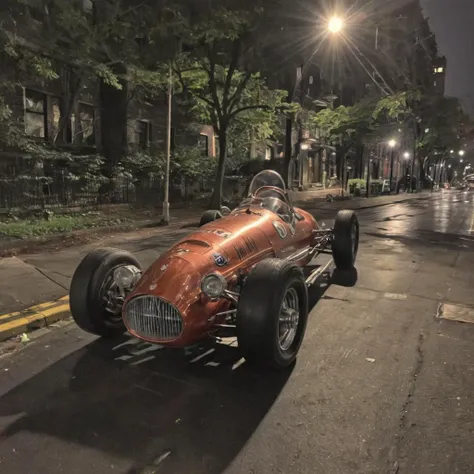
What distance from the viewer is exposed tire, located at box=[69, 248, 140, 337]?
14.5ft

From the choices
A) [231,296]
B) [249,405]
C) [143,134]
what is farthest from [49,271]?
[143,134]

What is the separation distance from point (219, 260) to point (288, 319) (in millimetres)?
865

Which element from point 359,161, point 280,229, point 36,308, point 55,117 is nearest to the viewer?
point 36,308

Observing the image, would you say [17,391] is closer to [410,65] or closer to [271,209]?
[271,209]

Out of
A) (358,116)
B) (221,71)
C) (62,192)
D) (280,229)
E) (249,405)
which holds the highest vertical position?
(221,71)

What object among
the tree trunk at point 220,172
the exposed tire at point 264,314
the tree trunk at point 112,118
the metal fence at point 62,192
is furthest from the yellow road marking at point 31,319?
the tree trunk at point 112,118

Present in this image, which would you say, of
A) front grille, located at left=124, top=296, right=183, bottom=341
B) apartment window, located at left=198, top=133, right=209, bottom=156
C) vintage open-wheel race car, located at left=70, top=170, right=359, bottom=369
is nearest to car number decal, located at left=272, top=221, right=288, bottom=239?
vintage open-wheel race car, located at left=70, top=170, right=359, bottom=369

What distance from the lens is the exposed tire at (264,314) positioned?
3.71 m

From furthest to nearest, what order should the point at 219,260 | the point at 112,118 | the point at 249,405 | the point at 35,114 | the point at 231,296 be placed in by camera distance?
the point at 112,118
the point at 35,114
the point at 219,260
the point at 231,296
the point at 249,405

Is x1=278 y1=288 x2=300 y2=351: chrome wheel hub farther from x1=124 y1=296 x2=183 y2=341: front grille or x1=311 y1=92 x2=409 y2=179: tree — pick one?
x1=311 y1=92 x2=409 y2=179: tree

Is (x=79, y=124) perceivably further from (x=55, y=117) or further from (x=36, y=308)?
(x=36, y=308)

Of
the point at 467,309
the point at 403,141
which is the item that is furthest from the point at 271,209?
the point at 403,141

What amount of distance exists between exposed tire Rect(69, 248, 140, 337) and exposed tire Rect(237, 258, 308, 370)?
1.53 meters

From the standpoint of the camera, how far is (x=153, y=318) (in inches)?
154
